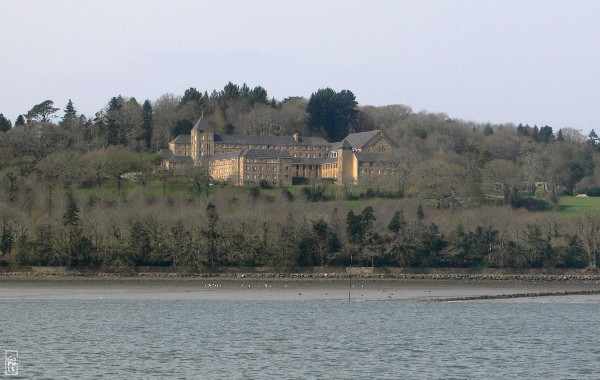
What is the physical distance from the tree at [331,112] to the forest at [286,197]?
0.20 m

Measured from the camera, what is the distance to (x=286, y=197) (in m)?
109

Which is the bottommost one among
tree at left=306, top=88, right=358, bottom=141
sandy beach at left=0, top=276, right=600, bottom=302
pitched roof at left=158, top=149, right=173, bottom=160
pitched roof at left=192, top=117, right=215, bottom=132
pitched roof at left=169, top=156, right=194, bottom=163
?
sandy beach at left=0, top=276, right=600, bottom=302

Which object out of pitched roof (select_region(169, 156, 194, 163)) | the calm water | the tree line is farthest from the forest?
the calm water

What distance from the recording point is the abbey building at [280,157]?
4865 inches

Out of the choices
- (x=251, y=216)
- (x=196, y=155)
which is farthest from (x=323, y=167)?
(x=251, y=216)

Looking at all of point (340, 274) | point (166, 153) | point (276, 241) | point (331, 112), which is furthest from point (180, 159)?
point (340, 274)

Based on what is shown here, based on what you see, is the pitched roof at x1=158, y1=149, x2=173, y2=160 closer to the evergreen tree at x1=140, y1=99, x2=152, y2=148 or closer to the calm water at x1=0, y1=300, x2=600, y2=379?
the evergreen tree at x1=140, y1=99, x2=152, y2=148

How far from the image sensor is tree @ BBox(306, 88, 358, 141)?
146 m

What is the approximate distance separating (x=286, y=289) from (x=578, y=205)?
52199 mm

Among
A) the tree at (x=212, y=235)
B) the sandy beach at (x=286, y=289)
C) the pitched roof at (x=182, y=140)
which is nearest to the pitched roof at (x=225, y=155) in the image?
the pitched roof at (x=182, y=140)

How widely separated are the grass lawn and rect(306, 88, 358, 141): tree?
39446mm

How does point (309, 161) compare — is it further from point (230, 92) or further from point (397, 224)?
point (397, 224)

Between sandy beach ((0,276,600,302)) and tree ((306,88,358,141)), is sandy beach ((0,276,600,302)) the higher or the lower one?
the lower one

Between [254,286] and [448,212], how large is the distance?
3520 cm
